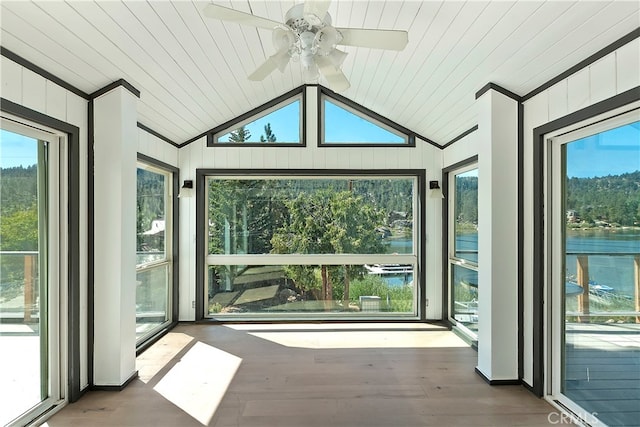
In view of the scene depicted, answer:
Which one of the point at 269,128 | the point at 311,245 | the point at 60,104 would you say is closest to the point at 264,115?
the point at 269,128

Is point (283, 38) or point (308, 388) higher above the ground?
point (283, 38)

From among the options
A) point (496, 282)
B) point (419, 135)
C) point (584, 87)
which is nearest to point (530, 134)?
point (584, 87)

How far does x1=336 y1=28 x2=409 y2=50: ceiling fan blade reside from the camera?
2.05 m

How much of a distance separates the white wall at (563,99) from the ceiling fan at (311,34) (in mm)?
1295

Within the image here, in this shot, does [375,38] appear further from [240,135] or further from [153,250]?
[153,250]

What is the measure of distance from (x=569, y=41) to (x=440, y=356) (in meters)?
3.02

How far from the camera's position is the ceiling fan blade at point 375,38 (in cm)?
205

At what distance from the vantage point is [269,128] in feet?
17.2

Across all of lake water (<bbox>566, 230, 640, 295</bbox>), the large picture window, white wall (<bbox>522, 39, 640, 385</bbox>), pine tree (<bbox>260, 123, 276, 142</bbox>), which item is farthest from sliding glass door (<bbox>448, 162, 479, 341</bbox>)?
pine tree (<bbox>260, 123, 276, 142</bbox>)

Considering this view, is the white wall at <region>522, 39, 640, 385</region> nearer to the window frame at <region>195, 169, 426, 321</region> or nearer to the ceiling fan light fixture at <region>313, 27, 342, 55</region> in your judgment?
the ceiling fan light fixture at <region>313, 27, 342, 55</region>

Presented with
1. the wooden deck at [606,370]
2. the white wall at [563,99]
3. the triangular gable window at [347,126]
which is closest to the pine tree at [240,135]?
the triangular gable window at [347,126]

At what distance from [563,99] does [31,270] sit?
3966 mm

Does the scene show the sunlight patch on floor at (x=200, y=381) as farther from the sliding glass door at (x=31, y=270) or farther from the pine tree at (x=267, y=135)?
the pine tree at (x=267, y=135)

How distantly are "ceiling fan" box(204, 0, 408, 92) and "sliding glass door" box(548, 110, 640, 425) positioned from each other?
5.19 feet
